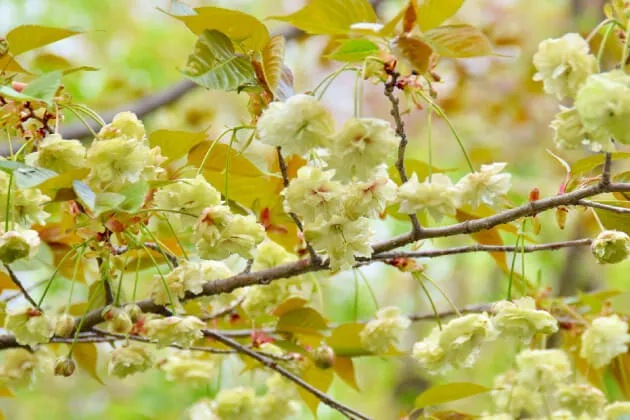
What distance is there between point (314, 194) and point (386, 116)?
13.6ft

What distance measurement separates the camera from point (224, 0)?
537cm

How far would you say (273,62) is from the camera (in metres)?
0.90

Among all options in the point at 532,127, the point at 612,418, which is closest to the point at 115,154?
the point at 612,418

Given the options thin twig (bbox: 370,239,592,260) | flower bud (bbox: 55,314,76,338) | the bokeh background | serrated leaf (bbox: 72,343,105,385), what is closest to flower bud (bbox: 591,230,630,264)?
thin twig (bbox: 370,239,592,260)

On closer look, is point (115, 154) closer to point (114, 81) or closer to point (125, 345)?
point (125, 345)

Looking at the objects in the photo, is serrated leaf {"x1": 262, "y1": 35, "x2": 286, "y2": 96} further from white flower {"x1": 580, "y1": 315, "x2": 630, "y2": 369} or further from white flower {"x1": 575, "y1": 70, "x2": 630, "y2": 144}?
white flower {"x1": 580, "y1": 315, "x2": 630, "y2": 369}

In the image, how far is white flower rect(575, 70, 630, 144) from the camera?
72 cm

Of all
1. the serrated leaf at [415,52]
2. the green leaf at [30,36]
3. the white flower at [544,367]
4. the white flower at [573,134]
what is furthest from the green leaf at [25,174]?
the white flower at [544,367]

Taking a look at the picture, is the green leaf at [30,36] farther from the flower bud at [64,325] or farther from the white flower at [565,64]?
the white flower at [565,64]

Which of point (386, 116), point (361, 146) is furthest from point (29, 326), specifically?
point (386, 116)

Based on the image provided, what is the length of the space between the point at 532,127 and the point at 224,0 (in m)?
2.36

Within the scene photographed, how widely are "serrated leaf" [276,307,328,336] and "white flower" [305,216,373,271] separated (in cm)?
34

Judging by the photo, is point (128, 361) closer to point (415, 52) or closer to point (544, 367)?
point (415, 52)

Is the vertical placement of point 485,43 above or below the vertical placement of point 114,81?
above
